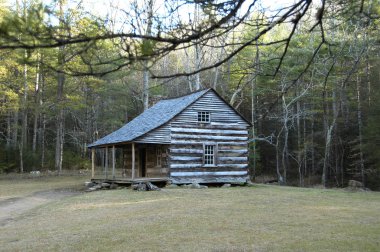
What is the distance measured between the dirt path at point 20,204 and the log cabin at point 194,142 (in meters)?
4.30

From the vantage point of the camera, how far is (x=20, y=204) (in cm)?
1647

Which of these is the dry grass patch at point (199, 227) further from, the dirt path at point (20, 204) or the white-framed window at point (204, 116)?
the white-framed window at point (204, 116)

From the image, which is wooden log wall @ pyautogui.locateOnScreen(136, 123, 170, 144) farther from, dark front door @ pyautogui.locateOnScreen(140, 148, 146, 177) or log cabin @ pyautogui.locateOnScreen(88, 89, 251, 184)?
dark front door @ pyautogui.locateOnScreen(140, 148, 146, 177)

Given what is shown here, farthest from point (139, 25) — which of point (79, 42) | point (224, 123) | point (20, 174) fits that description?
point (20, 174)

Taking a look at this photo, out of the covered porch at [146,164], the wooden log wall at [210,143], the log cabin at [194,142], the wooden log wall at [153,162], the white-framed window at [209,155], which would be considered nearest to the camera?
the covered porch at [146,164]

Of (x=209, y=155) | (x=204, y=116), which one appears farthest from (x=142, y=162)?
(x=204, y=116)

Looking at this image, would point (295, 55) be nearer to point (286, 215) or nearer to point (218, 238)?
point (286, 215)

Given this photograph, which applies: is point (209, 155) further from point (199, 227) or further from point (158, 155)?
point (199, 227)

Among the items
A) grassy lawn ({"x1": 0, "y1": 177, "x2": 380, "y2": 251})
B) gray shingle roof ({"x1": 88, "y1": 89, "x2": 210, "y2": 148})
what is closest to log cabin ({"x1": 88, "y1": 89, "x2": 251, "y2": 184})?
gray shingle roof ({"x1": 88, "y1": 89, "x2": 210, "y2": 148})

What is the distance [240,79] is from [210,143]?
17.7 meters

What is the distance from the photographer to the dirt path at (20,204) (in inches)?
502

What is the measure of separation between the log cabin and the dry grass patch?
25.7ft

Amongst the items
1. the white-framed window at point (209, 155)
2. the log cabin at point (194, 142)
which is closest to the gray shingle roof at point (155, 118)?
the log cabin at point (194, 142)

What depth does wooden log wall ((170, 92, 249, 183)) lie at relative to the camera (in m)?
22.5
